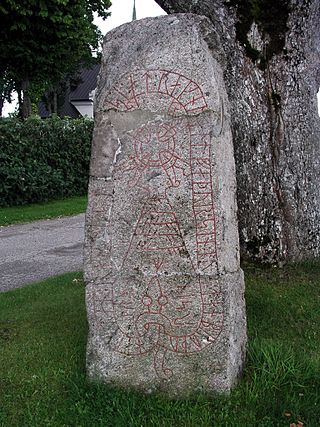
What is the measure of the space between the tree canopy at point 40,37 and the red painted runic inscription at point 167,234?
1384cm

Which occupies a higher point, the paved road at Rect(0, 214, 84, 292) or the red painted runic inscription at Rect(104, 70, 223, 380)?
the red painted runic inscription at Rect(104, 70, 223, 380)

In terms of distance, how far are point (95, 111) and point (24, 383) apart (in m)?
1.91

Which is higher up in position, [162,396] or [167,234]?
[167,234]

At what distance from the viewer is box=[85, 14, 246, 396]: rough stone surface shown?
3.68 m

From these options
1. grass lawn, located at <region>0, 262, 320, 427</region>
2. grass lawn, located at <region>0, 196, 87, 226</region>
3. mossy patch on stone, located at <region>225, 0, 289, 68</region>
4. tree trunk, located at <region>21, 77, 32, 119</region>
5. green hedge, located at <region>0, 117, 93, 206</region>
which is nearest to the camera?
grass lawn, located at <region>0, 262, 320, 427</region>

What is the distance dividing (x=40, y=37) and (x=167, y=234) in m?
16.5

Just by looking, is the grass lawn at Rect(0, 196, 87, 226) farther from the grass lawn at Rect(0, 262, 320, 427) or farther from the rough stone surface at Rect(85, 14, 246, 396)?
the rough stone surface at Rect(85, 14, 246, 396)

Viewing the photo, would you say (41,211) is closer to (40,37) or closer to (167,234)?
(40,37)

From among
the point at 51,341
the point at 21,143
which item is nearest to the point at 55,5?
the point at 21,143

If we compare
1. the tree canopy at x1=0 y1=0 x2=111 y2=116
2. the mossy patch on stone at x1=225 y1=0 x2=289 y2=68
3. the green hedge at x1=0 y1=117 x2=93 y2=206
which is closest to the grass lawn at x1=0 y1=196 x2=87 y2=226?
the green hedge at x1=0 y1=117 x2=93 y2=206

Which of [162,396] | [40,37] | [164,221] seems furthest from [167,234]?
[40,37]

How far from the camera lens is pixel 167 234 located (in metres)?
3.71

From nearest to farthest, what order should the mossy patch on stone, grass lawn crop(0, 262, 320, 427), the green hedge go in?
grass lawn crop(0, 262, 320, 427) → the mossy patch on stone → the green hedge

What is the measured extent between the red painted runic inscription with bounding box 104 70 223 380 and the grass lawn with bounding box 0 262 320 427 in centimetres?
36
